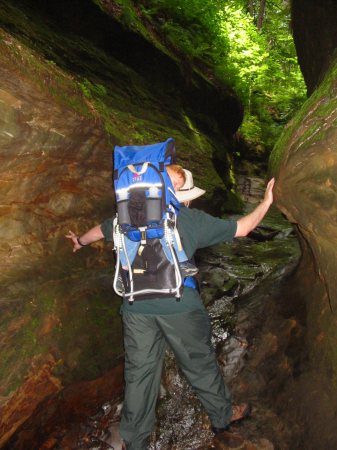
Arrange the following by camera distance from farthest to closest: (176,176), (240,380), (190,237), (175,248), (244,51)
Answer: (244,51) → (240,380) → (176,176) → (190,237) → (175,248)

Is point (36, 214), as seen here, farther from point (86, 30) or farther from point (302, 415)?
point (86, 30)

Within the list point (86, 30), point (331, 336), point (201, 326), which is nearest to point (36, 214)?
A: point (201, 326)

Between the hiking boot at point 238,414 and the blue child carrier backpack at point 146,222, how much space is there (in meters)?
1.85

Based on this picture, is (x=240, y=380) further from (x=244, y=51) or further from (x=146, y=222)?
(x=244, y=51)

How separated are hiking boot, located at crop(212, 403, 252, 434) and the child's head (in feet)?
8.97

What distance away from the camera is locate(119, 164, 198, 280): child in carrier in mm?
3270

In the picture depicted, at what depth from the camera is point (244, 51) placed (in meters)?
13.1

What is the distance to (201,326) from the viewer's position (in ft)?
11.7

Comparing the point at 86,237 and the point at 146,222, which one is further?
the point at 86,237

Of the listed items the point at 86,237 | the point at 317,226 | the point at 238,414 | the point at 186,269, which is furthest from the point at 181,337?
the point at 317,226

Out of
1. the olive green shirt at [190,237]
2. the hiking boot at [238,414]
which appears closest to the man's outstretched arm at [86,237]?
the olive green shirt at [190,237]

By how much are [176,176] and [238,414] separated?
2.88m

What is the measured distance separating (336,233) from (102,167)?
3.02 meters

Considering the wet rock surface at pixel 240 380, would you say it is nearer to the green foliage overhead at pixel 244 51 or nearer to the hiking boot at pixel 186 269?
the hiking boot at pixel 186 269
